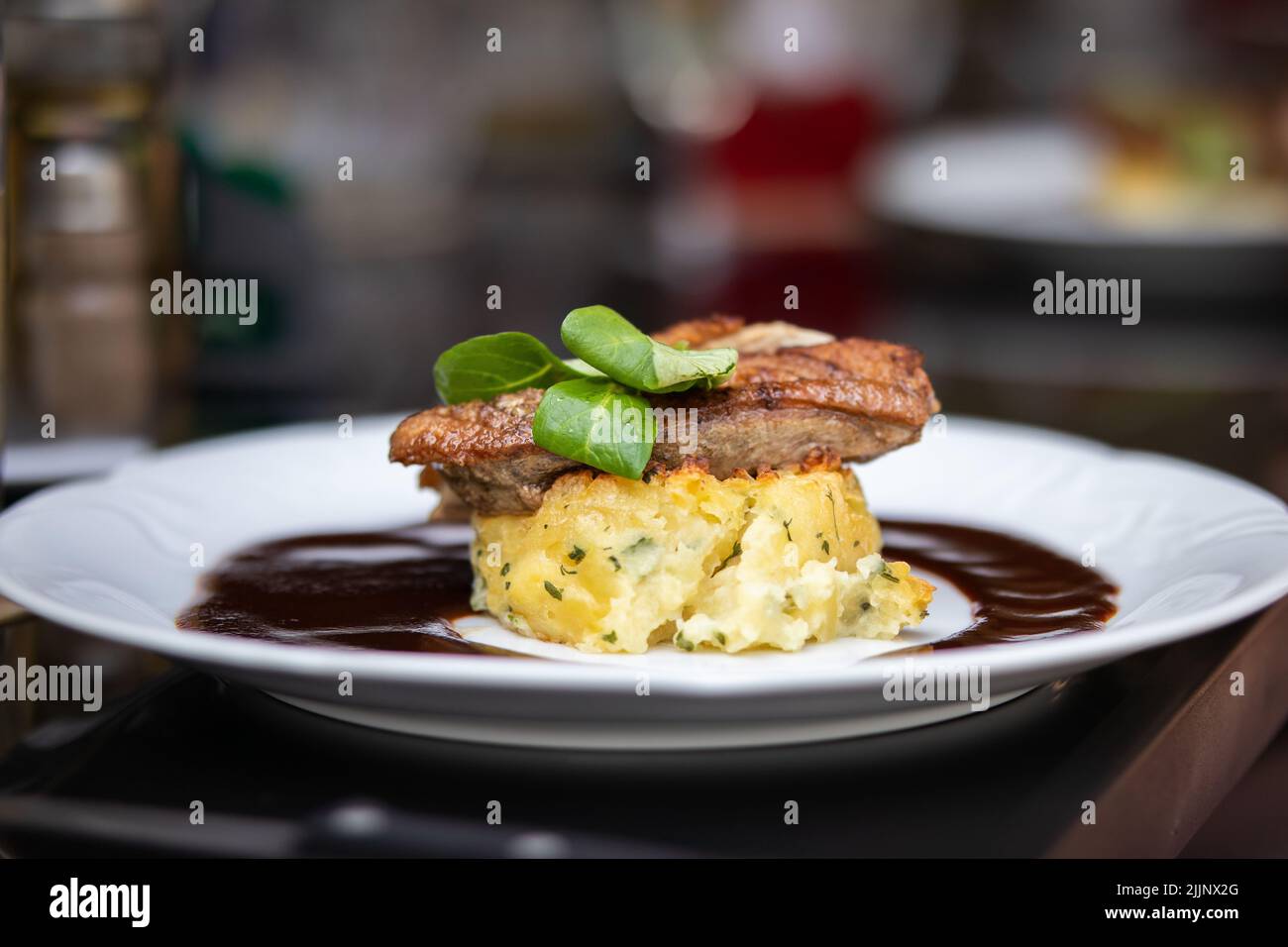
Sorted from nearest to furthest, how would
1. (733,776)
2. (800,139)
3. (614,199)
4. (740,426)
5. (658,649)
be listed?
(733,776) < (658,649) < (740,426) < (800,139) < (614,199)

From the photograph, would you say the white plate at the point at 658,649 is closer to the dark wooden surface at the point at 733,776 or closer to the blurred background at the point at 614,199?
the dark wooden surface at the point at 733,776

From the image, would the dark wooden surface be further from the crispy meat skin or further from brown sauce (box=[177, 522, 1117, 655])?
the crispy meat skin

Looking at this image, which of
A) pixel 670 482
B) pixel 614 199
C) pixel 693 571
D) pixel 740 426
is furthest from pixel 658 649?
pixel 614 199

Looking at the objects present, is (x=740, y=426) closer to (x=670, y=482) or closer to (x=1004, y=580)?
(x=670, y=482)

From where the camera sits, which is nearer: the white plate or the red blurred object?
the white plate

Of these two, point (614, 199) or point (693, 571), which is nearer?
point (693, 571)

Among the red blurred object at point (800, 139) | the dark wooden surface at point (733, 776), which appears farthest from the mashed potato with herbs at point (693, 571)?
the red blurred object at point (800, 139)

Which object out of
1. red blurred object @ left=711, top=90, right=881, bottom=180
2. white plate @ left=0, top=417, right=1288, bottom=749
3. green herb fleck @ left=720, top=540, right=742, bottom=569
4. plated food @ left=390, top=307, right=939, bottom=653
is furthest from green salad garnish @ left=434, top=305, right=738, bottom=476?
red blurred object @ left=711, top=90, right=881, bottom=180
